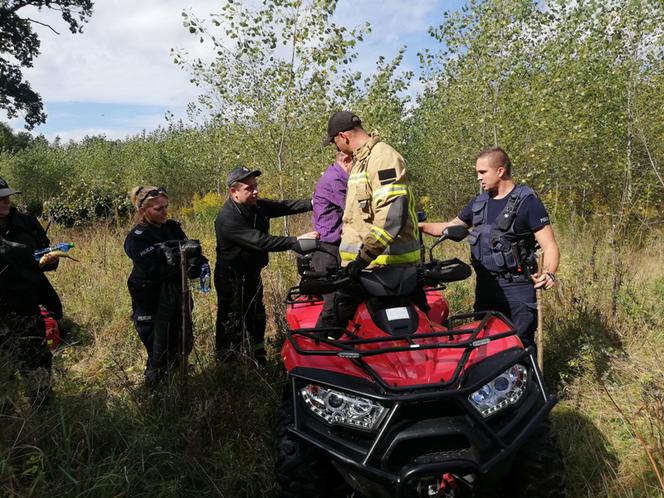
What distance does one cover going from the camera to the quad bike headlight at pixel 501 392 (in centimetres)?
209

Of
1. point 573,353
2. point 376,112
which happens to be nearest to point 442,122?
point 376,112

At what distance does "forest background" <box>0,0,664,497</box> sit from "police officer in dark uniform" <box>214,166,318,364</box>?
0.37 meters

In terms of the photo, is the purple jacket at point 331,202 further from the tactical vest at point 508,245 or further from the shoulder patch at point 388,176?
the shoulder patch at point 388,176

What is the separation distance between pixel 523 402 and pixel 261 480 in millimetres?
1571

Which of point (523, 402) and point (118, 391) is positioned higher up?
point (523, 402)

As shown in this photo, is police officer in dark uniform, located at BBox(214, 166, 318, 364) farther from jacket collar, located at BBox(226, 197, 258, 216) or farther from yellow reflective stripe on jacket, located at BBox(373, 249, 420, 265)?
yellow reflective stripe on jacket, located at BBox(373, 249, 420, 265)

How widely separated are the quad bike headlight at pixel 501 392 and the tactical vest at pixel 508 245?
4.42ft

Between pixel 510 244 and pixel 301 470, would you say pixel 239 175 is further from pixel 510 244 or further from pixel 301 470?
pixel 301 470

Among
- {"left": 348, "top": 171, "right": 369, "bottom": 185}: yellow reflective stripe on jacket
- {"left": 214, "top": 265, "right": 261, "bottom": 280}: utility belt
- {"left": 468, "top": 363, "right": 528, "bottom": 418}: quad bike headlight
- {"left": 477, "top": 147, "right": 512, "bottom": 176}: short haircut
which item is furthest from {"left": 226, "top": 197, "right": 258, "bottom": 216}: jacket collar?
{"left": 468, "top": 363, "right": 528, "bottom": 418}: quad bike headlight

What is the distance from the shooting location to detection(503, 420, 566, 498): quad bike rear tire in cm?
216

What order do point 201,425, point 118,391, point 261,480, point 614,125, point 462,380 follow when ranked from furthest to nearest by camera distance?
point 614,125
point 118,391
point 201,425
point 261,480
point 462,380

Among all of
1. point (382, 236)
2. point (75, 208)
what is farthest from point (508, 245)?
point (75, 208)

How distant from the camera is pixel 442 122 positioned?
14781 mm

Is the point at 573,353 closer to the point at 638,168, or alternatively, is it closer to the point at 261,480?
the point at 261,480
